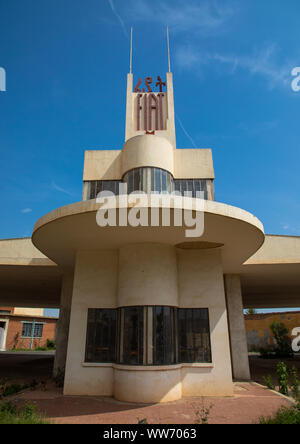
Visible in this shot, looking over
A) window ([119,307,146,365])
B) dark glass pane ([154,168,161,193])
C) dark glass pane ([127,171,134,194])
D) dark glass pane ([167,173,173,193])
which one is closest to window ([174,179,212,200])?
dark glass pane ([167,173,173,193])

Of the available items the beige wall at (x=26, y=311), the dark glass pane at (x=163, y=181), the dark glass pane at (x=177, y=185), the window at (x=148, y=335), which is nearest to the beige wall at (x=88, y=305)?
the window at (x=148, y=335)

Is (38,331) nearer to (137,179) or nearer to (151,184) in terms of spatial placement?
(137,179)

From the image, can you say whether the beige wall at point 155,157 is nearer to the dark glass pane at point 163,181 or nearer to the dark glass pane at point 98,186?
the dark glass pane at point 98,186

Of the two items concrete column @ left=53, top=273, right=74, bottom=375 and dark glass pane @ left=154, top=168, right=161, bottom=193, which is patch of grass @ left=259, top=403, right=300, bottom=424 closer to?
concrete column @ left=53, top=273, right=74, bottom=375

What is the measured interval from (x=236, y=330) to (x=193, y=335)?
264 inches

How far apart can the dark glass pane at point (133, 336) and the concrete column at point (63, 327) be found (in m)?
6.59

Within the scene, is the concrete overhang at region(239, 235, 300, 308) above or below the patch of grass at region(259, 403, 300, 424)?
above

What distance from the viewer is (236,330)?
1755cm

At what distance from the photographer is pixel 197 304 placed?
40.4 ft

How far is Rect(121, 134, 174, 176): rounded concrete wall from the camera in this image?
55.6 ft

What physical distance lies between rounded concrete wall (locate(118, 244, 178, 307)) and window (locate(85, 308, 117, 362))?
109 cm

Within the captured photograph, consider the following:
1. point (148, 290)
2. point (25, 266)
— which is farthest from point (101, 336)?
point (25, 266)

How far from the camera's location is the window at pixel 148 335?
35.2 feet
